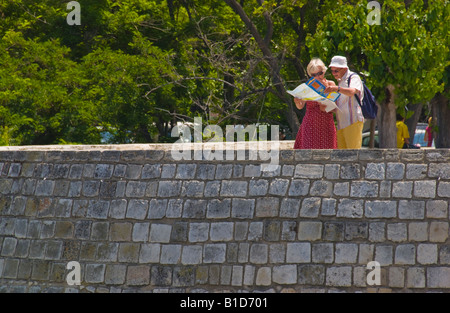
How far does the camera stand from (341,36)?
1214cm

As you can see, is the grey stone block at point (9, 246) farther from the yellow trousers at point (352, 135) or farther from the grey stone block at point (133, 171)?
the yellow trousers at point (352, 135)

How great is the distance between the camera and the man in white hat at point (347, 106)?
815 cm

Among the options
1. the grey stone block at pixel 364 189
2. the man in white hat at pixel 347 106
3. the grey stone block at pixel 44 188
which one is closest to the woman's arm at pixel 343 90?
the man in white hat at pixel 347 106

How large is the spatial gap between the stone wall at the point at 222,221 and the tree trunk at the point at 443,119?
6.39 meters

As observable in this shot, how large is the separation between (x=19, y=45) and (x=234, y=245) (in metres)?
10.4

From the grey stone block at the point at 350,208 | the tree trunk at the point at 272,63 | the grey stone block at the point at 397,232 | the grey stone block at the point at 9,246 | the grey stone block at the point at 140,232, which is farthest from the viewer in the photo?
the tree trunk at the point at 272,63

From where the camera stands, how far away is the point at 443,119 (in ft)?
46.2

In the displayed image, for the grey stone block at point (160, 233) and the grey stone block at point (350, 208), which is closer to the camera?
the grey stone block at point (350, 208)

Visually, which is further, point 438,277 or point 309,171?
point 309,171

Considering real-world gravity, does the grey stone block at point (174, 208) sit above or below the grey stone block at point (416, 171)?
below

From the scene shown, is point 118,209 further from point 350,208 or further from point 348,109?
point 348,109

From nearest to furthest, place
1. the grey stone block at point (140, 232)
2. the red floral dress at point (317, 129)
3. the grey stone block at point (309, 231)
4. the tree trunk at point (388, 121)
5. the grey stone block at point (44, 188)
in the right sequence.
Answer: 1. the grey stone block at point (309, 231)
2. the red floral dress at point (317, 129)
3. the grey stone block at point (140, 232)
4. the grey stone block at point (44, 188)
5. the tree trunk at point (388, 121)

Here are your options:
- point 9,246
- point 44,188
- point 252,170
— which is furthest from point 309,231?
point 9,246

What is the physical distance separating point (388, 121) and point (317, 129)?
403cm
